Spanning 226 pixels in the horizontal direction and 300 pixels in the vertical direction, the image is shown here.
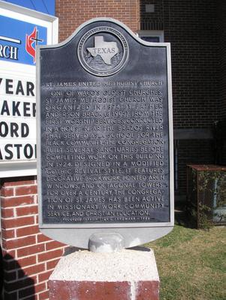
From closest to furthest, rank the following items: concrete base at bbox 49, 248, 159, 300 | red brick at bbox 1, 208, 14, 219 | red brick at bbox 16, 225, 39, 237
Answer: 1. concrete base at bbox 49, 248, 159, 300
2. red brick at bbox 1, 208, 14, 219
3. red brick at bbox 16, 225, 39, 237

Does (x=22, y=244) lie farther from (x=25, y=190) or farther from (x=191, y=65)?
(x=191, y=65)

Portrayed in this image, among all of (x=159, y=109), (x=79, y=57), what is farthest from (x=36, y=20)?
(x=159, y=109)

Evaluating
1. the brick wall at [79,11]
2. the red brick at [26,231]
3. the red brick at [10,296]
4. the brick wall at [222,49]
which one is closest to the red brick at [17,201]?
the red brick at [26,231]

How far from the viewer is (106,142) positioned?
91.5 inches

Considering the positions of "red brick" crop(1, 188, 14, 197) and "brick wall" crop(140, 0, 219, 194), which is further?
"brick wall" crop(140, 0, 219, 194)

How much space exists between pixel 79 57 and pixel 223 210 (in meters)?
5.87

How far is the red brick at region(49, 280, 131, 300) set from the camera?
6.61ft

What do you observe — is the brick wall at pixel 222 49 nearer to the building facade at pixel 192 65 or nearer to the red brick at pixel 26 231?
the building facade at pixel 192 65

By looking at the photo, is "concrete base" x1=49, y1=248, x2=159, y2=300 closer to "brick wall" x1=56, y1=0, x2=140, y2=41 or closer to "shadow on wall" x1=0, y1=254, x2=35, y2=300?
"shadow on wall" x1=0, y1=254, x2=35, y2=300

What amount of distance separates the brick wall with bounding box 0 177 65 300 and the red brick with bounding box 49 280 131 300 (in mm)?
1187

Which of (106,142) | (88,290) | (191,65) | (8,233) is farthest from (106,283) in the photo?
(191,65)

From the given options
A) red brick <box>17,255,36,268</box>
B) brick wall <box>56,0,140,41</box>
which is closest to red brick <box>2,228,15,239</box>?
red brick <box>17,255,36,268</box>

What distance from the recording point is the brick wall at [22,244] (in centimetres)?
306

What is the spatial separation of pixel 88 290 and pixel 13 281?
4.45 ft
